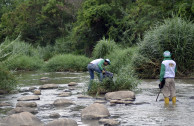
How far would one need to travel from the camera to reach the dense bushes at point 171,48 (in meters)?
18.2

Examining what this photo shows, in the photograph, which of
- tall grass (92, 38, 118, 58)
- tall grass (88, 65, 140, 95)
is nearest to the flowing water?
tall grass (88, 65, 140, 95)

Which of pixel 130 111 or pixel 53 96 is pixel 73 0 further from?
pixel 130 111

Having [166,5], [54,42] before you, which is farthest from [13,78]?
[54,42]

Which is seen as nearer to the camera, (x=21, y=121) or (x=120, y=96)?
(x=21, y=121)

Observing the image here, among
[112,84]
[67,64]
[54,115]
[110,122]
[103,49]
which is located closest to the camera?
[110,122]

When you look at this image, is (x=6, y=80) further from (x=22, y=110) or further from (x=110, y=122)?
(x=110, y=122)

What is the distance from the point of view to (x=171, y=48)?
18.3m

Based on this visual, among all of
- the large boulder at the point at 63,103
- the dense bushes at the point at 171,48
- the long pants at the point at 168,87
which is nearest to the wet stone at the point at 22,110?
the large boulder at the point at 63,103

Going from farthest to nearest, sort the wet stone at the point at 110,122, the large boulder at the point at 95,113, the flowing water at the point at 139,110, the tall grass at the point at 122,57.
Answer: the tall grass at the point at 122,57, the large boulder at the point at 95,113, the flowing water at the point at 139,110, the wet stone at the point at 110,122

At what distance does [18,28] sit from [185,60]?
29.4m

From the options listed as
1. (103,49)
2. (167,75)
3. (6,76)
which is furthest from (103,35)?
(167,75)

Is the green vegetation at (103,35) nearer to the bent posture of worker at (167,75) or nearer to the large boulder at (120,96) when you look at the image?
the large boulder at (120,96)

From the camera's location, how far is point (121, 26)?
33906 millimetres

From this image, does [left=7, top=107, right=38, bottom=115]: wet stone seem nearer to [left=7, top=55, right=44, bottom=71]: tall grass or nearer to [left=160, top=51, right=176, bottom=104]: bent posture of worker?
[left=160, top=51, right=176, bottom=104]: bent posture of worker
